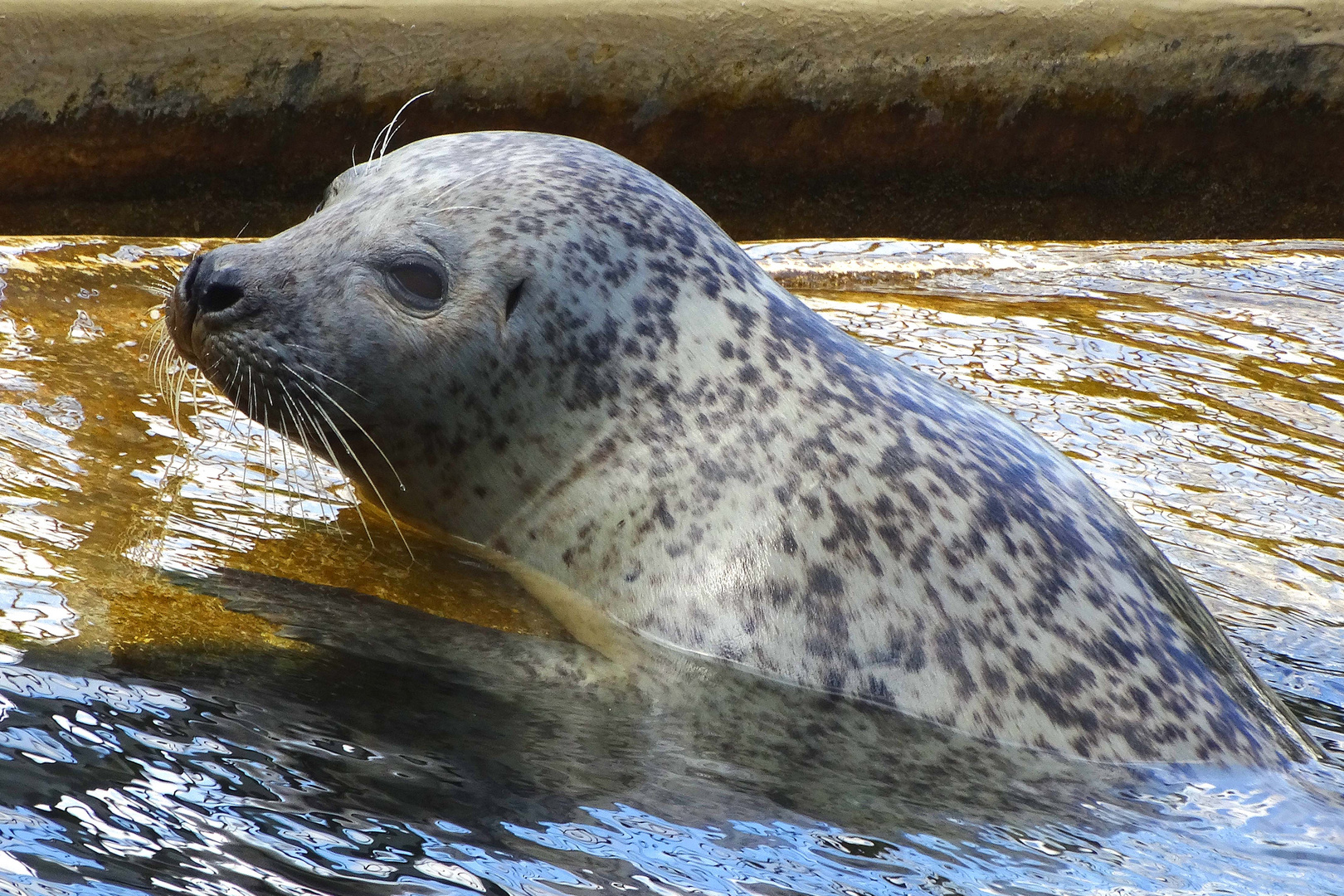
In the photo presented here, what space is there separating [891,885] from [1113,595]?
99 centimetres

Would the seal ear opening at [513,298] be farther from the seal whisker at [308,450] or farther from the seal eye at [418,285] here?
the seal whisker at [308,450]

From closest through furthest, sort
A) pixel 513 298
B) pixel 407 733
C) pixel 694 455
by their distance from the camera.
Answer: pixel 407 733
pixel 694 455
pixel 513 298

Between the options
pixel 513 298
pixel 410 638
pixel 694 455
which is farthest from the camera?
pixel 513 298

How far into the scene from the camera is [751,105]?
299 inches

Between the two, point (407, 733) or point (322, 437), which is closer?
point (407, 733)

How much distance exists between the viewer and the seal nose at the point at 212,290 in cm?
316

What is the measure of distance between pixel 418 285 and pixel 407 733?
1.05 metres

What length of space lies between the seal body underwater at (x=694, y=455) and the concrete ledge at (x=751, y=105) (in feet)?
11.8

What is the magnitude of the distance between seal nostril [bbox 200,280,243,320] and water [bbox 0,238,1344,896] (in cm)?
33

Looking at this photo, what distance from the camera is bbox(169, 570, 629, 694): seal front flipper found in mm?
2838

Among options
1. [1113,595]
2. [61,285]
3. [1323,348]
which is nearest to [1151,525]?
[1113,595]

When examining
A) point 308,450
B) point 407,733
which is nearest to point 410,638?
point 407,733

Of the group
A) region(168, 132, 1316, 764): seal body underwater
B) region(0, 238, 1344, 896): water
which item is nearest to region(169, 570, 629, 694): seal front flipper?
region(0, 238, 1344, 896): water

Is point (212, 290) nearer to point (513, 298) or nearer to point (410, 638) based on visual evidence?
point (513, 298)
